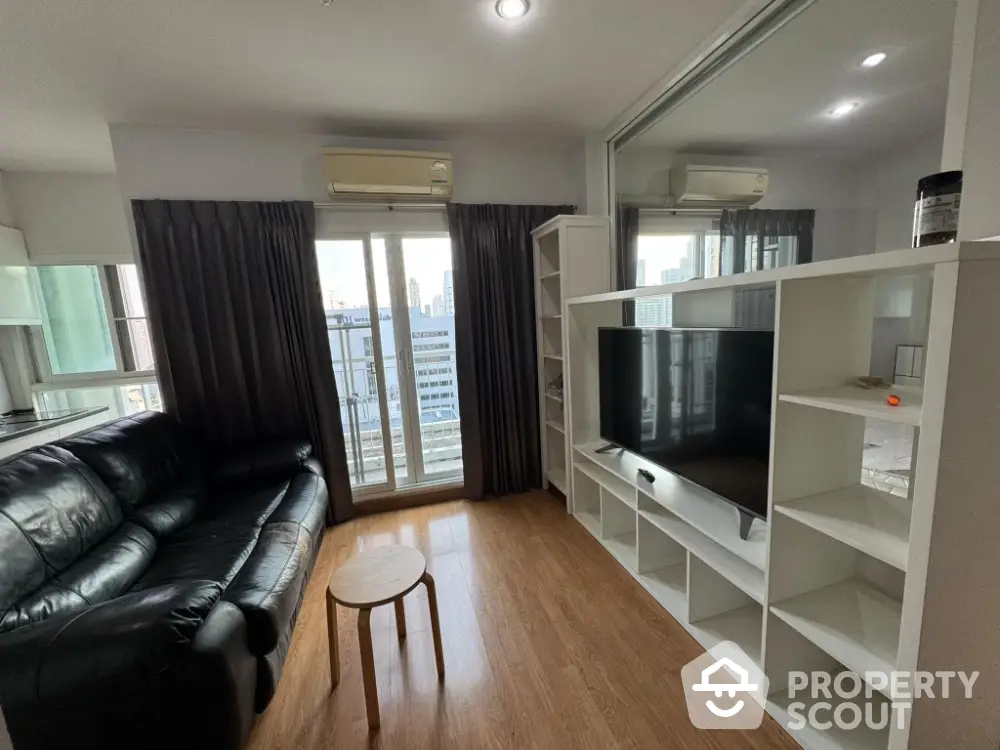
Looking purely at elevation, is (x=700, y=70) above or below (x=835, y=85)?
above

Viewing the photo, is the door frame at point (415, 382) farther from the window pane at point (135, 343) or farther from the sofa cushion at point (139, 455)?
the window pane at point (135, 343)

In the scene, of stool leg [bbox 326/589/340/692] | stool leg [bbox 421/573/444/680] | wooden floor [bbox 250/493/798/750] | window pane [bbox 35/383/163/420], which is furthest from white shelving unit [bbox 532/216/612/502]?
window pane [bbox 35/383/163/420]

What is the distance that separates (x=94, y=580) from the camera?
149 centimetres

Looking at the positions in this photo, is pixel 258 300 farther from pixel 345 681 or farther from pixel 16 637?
pixel 345 681

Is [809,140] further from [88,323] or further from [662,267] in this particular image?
[88,323]

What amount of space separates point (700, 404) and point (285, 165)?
2815 mm

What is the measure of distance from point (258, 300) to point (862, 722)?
11.2 ft

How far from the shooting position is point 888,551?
1.00 meters

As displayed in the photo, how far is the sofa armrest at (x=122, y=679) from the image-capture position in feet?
3.42

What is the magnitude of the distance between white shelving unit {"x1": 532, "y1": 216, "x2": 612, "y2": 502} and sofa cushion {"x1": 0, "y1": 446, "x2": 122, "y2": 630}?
94.1 inches

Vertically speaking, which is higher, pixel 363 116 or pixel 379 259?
pixel 363 116

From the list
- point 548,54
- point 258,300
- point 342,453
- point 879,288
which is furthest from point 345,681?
point 548,54

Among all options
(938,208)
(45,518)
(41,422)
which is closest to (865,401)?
(938,208)

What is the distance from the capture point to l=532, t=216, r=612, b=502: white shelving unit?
252 centimetres
